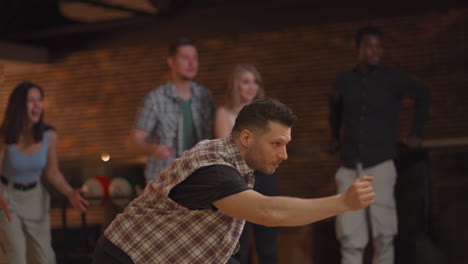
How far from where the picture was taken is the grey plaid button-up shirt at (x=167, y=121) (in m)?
4.54

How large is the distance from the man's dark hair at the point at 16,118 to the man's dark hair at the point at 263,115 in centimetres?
227

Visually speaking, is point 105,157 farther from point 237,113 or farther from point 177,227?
point 177,227

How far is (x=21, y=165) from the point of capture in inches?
174

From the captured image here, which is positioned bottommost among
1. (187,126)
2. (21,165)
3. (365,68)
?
(21,165)

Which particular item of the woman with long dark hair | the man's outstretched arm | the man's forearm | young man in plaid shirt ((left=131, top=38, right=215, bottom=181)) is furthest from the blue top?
the man's forearm

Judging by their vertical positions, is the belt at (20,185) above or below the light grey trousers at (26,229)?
above

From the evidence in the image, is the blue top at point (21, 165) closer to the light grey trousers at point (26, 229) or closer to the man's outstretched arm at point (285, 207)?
the light grey trousers at point (26, 229)

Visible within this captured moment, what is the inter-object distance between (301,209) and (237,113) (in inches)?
83.0

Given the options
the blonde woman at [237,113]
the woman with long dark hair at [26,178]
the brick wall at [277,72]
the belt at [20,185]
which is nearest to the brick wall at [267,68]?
the brick wall at [277,72]

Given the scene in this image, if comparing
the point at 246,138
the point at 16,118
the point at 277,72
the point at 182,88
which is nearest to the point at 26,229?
the point at 16,118

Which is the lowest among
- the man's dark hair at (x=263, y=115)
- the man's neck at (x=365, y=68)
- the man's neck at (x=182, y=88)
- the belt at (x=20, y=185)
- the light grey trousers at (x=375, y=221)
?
the light grey trousers at (x=375, y=221)

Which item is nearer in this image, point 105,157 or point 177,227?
point 177,227

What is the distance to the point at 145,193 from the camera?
9.11 ft

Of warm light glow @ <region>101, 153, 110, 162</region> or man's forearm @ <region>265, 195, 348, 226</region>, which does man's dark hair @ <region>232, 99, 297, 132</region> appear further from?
warm light glow @ <region>101, 153, 110, 162</region>
